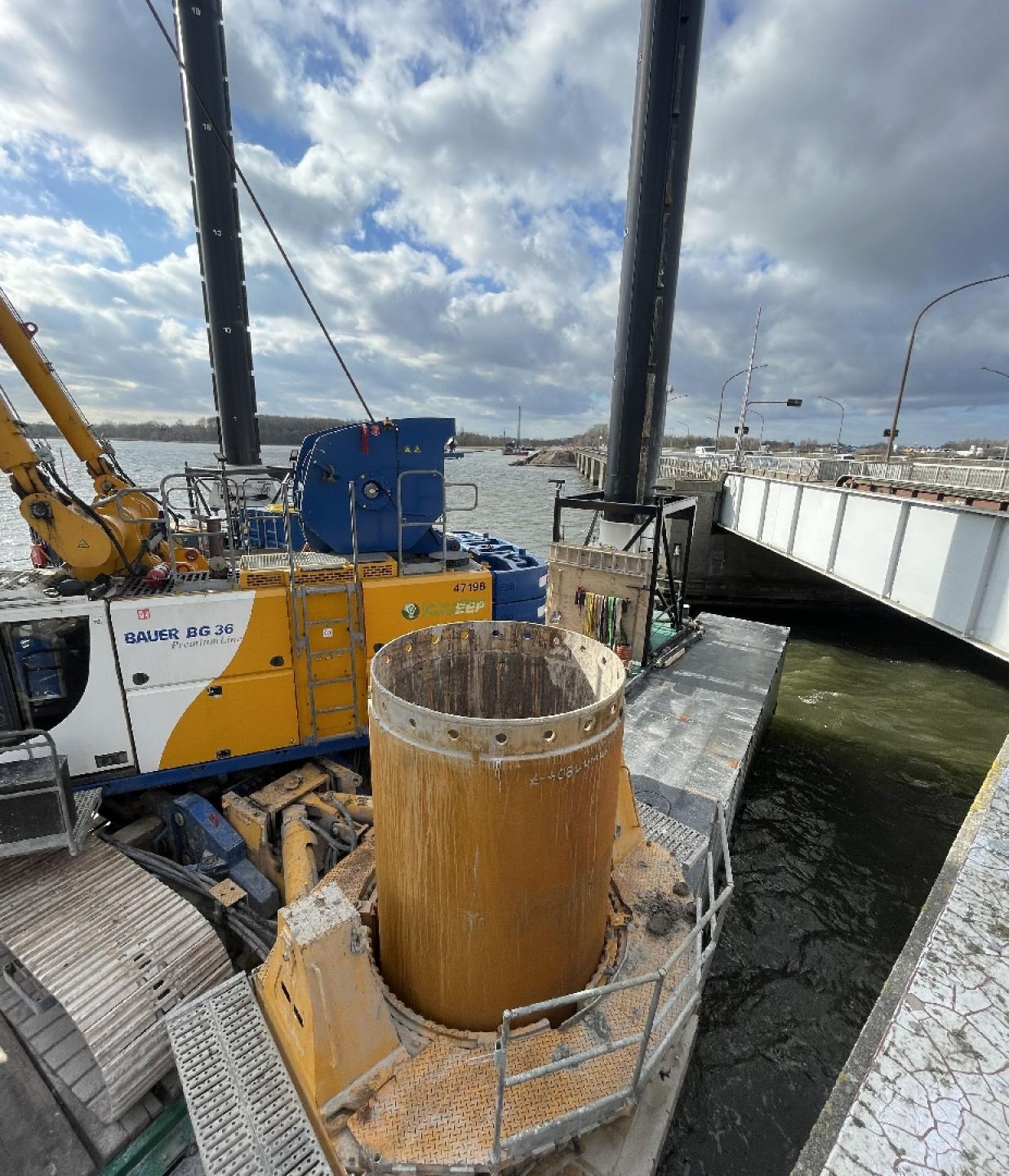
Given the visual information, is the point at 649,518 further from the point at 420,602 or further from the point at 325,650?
the point at 325,650

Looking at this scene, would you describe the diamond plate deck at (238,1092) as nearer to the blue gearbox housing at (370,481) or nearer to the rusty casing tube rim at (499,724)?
the rusty casing tube rim at (499,724)

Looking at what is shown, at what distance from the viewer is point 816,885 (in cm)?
932

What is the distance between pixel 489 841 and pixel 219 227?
49.3ft

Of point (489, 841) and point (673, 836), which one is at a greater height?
point (489, 841)

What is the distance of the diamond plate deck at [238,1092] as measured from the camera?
10.4ft

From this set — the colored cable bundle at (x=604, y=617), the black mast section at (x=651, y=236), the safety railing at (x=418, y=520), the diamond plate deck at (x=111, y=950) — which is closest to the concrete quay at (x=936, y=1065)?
the diamond plate deck at (x=111, y=950)

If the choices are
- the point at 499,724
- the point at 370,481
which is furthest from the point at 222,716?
the point at 499,724

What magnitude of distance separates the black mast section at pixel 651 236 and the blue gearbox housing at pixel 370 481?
6.48 meters

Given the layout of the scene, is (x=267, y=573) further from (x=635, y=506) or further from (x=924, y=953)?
(x=635, y=506)

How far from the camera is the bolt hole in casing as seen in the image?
9.86 feet

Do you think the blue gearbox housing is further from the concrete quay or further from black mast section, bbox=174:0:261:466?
black mast section, bbox=174:0:261:466

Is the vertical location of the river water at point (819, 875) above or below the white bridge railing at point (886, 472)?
below

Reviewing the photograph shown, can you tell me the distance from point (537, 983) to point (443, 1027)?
699 mm

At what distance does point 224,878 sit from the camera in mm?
6449
